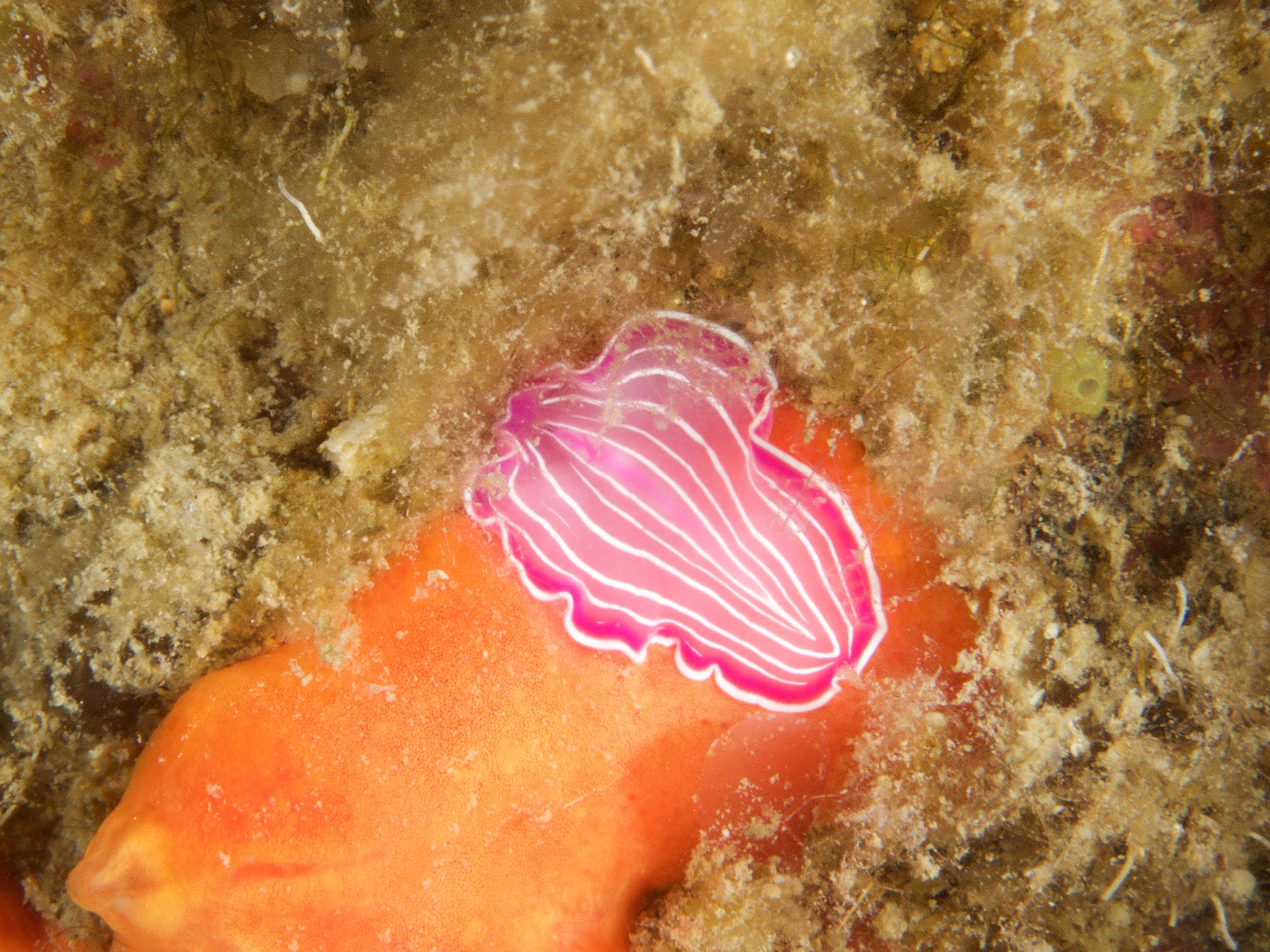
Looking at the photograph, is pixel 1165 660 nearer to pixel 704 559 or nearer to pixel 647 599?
pixel 704 559

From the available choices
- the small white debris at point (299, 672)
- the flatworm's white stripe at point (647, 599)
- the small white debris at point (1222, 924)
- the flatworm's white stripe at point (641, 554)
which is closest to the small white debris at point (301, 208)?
the flatworm's white stripe at point (641, 554)

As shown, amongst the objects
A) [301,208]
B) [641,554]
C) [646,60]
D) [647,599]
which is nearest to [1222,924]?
[647,599]

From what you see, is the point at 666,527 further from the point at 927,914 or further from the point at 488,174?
the point at 927,914

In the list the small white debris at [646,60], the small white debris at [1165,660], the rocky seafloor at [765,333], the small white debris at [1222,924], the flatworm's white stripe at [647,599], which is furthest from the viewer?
the small white debris at [1222,924]

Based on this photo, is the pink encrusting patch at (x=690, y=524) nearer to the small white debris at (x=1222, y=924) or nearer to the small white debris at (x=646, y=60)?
the small white debris at (x=646, y=60)

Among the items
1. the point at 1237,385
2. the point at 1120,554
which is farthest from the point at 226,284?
the point at 1237,385

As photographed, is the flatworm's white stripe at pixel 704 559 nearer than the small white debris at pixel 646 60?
No

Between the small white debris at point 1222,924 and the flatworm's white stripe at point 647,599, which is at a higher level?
the flatworm's white stripe at point 647,599

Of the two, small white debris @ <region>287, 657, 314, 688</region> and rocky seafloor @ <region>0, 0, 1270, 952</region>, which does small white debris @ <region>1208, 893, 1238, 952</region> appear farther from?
small white debris @ <region>287, 657, 314, 688</region>
